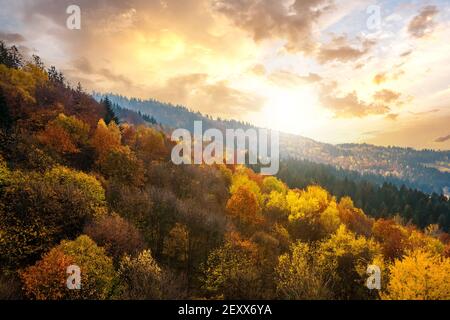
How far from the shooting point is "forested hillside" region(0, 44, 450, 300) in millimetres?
45969

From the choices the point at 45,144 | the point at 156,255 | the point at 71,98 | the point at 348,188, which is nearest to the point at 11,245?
the point at 156,255

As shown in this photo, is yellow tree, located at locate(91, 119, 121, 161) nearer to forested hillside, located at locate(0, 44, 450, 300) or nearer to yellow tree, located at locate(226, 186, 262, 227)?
forested hillside, located at locate(0, 44, 450, 300)

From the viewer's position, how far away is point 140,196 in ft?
234

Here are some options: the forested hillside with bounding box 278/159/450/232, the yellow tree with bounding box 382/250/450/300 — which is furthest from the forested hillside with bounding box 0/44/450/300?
the forested hillside with bounding box 278/159/450/232

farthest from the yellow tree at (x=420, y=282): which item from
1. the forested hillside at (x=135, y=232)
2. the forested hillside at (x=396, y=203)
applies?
the forested hillside at (x=396, y=203)

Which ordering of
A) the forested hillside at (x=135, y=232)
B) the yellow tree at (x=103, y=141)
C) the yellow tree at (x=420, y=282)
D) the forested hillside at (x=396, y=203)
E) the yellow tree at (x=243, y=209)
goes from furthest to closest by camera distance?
the forested hillside at (x=396, y=203), the yellow tree at (x=243, y=209), the yellow tree at (x=103, y=141), the yellow tree at (x=420, y=282), the forested hillside at (x=135, y=232)

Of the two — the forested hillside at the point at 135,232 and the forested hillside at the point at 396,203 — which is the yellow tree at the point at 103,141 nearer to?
the forested hillside at the point at 135,232

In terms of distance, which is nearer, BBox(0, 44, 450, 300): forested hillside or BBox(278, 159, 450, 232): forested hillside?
BBox(0, 44, 450, 300): forested hillside

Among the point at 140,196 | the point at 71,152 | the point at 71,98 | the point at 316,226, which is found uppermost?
the point at 71,98

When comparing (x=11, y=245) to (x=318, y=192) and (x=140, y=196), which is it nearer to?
(x=140, y=196)

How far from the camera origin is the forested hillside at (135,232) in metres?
46.0
